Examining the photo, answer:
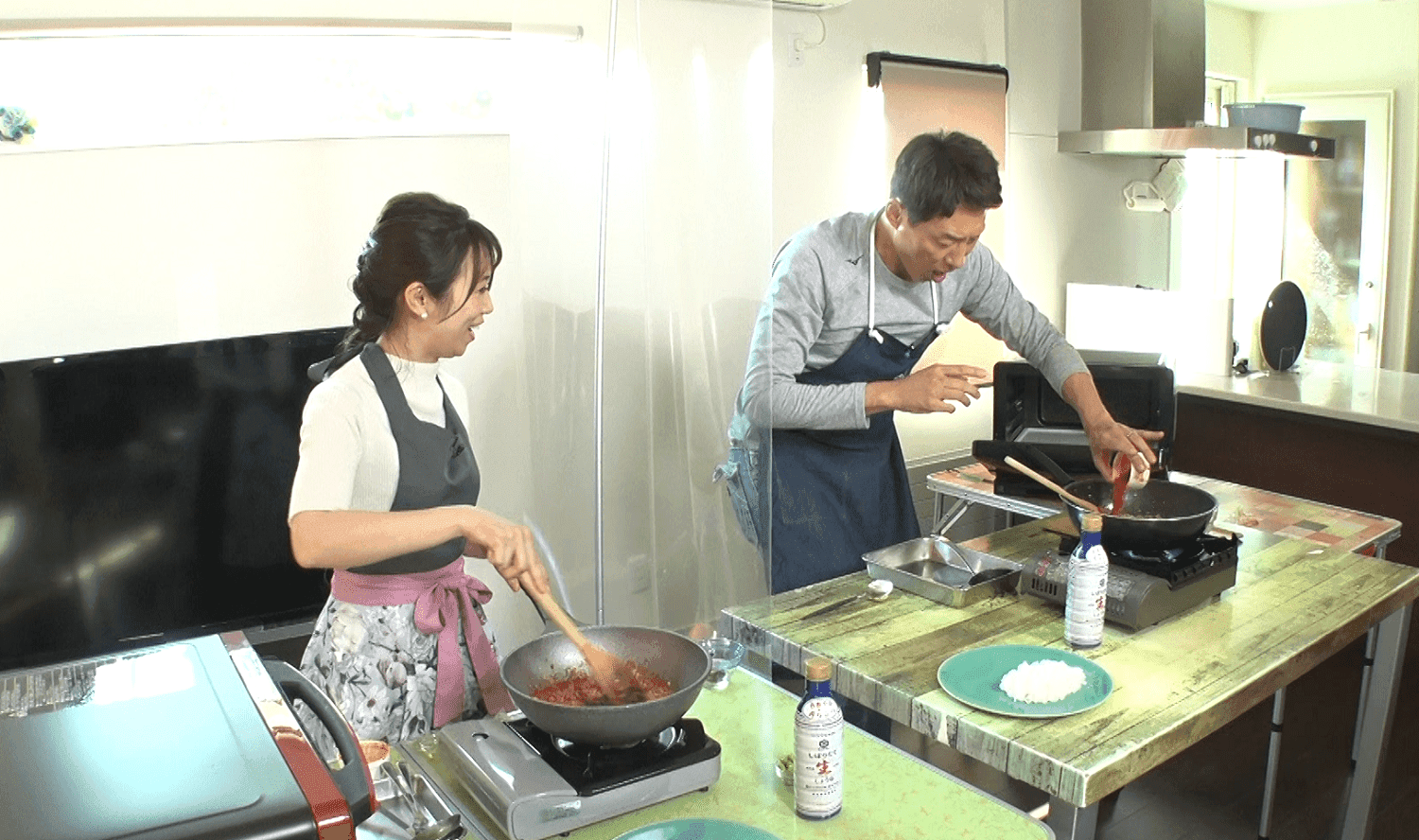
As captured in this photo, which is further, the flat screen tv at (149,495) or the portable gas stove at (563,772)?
the flat screen tv at (149,495)

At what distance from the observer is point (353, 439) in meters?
1.70

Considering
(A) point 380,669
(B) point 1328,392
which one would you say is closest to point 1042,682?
(A) point 380,669

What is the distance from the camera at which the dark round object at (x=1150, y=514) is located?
6.55 feet

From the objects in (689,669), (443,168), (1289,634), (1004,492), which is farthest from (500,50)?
(1289,634)

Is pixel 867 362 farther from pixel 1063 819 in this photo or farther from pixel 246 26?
pixel 246 26

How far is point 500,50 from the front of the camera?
2.99m

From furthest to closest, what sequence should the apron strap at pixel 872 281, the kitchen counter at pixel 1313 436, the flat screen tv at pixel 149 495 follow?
the kitchen counter at pixel 1313 436, the apron strap at pixel 872 281, the flat screen tv at pixel 149 495

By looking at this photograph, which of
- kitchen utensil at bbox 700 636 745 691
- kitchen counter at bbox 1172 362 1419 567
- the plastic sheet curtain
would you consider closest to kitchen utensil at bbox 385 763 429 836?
kitchen utensil at bbox 700 636 745 691

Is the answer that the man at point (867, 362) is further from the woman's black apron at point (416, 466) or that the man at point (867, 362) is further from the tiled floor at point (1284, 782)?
the tiled floor at point (1284, 782)

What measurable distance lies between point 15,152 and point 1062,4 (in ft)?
12.3

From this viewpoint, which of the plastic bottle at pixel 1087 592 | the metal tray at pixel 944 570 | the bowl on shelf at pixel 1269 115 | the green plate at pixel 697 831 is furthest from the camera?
the bowl on shelf at pixel 1269 115

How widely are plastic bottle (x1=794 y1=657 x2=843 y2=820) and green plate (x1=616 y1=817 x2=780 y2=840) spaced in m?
0.09

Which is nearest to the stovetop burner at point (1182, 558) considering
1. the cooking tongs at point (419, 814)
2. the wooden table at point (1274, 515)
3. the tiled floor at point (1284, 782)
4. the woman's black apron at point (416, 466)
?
the wooden table at point (1274, 515)

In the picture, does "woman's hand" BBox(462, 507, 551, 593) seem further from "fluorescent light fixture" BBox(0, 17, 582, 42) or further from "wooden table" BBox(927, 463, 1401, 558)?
"wooden table" BBox(927, 463, 1401, 558)
